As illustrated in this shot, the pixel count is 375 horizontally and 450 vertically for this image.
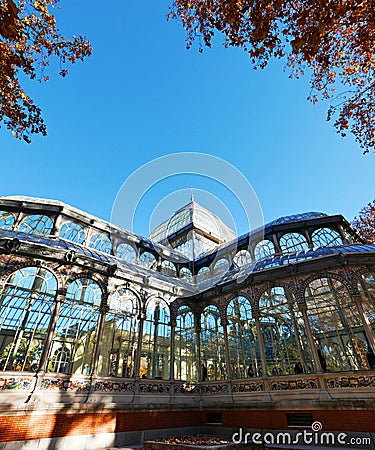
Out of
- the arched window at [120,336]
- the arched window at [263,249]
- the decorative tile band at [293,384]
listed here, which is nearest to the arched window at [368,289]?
the decorative tile band at [293,384]

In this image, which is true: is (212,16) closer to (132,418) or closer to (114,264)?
(114,264)

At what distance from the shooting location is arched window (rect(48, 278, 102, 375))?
10281 mm

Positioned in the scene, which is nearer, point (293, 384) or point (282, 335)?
point (293, 384)

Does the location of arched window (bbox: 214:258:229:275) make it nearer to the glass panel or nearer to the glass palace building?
the glass palace building

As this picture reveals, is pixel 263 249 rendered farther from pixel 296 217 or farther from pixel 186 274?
pixel 186 274

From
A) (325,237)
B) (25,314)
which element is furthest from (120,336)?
(325,237)

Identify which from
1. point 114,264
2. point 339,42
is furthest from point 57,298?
point 339,42

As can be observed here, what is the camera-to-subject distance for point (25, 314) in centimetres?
1020

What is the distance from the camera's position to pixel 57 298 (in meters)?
10.6

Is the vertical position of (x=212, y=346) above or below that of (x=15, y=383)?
above

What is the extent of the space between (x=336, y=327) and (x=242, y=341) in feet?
13.8

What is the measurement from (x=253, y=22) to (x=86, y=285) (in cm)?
1113

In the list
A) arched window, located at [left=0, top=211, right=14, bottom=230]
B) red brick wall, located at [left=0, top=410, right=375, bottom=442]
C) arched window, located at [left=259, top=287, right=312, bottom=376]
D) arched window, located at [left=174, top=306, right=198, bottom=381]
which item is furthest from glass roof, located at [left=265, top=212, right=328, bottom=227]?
arched window, located at [left=0, top=211, right=14, bottom=230]

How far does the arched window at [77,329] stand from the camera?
10.3 meters
